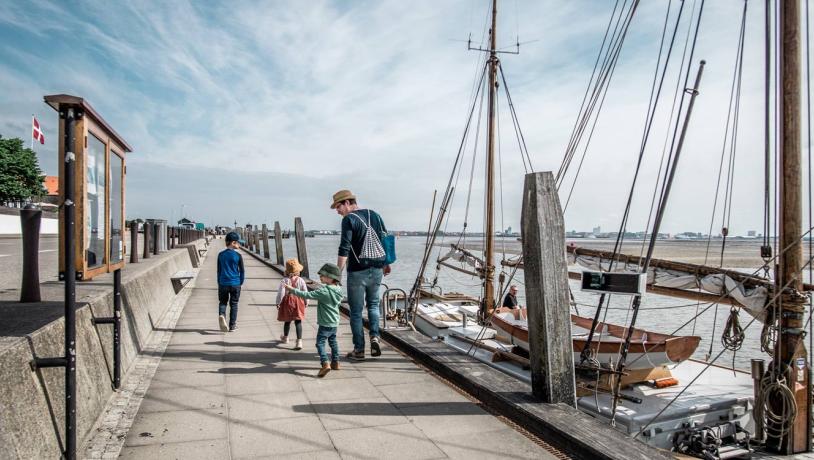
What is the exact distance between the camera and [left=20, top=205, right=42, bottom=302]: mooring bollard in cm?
492

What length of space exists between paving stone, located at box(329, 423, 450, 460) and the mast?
11.3 m

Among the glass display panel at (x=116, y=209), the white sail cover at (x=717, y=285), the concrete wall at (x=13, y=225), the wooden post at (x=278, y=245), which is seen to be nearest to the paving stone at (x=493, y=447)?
the white sail cover at (x=717, y=285)

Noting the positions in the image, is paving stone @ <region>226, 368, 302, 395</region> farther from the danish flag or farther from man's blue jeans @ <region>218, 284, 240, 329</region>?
the danish flag

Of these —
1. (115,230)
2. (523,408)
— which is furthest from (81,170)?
(523,408)

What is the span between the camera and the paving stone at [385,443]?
143 inches

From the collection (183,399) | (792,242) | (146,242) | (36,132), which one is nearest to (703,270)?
(792,242)

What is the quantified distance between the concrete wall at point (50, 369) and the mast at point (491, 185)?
34.7ft

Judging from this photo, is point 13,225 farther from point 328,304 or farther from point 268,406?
point 268,406

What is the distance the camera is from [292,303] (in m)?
7.16

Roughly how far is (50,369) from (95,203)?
146 inches

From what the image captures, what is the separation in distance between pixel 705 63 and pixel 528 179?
4.39 meters

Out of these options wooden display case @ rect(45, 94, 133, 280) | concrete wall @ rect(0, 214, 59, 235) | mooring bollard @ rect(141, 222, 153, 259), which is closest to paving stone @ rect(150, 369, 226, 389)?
wooden display case @ rect(45, 94, 133, 280)

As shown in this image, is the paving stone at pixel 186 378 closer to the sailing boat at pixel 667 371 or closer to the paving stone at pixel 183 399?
the paving stone at pixel 183 399

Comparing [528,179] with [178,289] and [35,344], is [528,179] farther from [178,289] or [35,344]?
[178,289]
